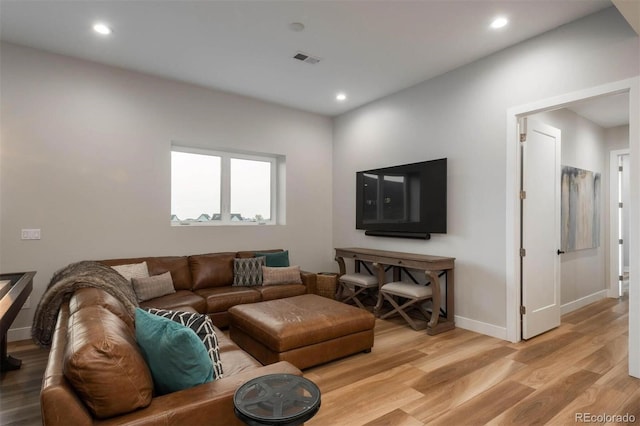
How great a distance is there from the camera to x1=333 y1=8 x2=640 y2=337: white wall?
288 centimetres

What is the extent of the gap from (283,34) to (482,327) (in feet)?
12.1

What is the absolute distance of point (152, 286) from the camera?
3.61 meters

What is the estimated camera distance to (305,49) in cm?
350

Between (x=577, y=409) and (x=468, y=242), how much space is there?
187 centimetres

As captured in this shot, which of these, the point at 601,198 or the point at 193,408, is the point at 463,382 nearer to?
the point at 193,408

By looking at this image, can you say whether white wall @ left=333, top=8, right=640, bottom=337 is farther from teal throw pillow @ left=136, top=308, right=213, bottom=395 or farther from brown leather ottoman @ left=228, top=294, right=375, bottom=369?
teal throw pillow @ left=136, top=308, right=213, bottom=395

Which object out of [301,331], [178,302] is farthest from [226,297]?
[301,331]

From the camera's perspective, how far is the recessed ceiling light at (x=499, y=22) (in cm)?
294

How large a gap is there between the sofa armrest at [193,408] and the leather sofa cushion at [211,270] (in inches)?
112

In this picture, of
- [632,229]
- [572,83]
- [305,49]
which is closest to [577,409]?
[632,229]

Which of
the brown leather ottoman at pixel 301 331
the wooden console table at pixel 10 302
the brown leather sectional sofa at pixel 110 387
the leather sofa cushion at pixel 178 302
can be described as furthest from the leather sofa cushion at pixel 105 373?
the leather sofa cushion at pixel 178 302

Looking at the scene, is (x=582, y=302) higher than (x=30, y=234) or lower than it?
lower

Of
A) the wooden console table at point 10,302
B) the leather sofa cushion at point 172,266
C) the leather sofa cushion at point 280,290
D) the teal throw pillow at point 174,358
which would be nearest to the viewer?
the teal throw pillow at point 174,358

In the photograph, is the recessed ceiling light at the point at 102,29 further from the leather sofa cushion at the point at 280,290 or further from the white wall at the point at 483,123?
the white wall at the point at 483,123
